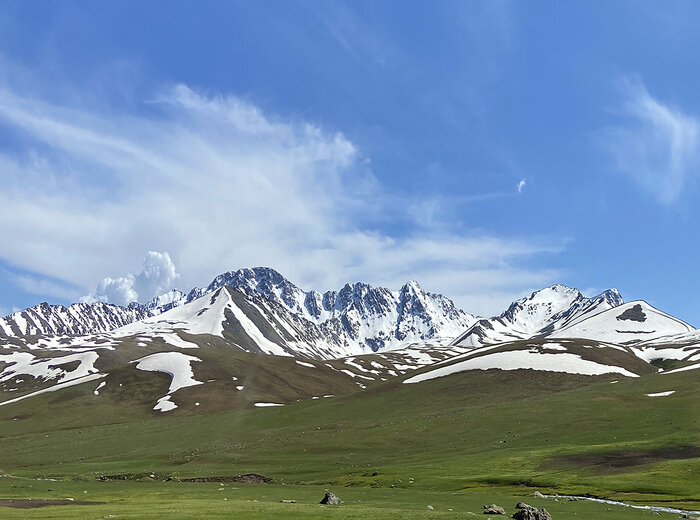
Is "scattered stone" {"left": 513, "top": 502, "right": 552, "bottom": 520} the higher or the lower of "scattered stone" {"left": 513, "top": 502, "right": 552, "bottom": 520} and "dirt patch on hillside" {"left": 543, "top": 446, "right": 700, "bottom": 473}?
the higher

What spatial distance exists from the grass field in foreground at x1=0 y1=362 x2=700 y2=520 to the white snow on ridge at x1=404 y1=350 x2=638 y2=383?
21.3ft

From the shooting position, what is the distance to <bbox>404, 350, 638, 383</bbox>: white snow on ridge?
17075 cm

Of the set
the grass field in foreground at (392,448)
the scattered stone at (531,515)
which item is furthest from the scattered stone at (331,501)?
the scattered stone at (531,515)

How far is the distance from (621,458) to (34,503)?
7325cm

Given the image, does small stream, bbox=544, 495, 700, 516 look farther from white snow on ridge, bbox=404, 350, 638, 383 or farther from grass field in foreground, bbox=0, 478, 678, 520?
white snow on ridge, bbox=404, 350, 638, 383

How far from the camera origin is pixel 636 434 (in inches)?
3716

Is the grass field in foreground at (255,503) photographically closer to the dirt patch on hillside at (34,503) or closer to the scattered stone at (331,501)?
the scattered stone at (331,501)

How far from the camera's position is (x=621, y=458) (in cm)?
7825

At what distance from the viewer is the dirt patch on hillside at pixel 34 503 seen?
167 ft

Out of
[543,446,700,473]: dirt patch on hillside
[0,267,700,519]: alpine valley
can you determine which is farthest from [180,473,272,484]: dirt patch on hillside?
[543,446,700,473]: dirt patch on hillside

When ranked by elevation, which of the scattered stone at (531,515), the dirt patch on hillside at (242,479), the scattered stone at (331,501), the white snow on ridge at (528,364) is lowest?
the dirt patch on hillside at (242,479)

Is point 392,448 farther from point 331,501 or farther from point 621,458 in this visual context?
point 331,501

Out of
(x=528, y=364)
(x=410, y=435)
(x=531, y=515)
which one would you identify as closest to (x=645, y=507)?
(x=531, y=515)

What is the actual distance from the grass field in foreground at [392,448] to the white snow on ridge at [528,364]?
6503 millimetres
